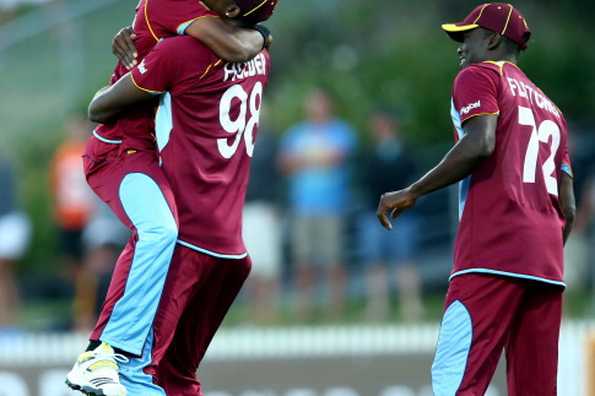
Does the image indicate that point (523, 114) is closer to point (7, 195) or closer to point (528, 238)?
point (528, 238)

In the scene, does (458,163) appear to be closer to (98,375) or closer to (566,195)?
(566,195)

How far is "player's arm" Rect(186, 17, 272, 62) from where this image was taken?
23.0ft

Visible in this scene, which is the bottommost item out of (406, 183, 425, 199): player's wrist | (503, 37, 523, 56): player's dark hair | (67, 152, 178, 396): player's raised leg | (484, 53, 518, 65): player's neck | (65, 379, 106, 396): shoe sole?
(65, 379, 106, 396): shoe sole

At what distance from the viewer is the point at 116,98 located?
23.4 feet

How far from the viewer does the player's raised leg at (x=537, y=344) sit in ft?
23.9

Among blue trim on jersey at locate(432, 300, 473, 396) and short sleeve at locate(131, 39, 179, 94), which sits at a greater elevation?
short sleeve at locate(131, 39, 179, 94)

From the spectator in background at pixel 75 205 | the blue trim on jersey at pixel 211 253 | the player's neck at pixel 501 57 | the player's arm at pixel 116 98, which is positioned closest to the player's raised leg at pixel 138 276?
the blue trim on jersey at pixel 211 253

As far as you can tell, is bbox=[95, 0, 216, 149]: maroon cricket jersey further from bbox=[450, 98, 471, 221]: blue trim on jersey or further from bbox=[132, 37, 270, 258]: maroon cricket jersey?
bbox=[450, 98, 471, 221]: blue trim on jersey

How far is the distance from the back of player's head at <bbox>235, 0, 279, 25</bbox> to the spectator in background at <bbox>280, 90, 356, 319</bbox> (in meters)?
7.60

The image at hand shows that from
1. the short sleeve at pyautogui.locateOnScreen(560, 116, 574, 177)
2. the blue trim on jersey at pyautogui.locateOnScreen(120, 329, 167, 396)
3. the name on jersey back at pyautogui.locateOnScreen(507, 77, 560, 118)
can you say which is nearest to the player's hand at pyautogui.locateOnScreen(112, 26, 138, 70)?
the blue trim on jersey at pyautogui.locateOnScreen(120, 329, 167, 396)

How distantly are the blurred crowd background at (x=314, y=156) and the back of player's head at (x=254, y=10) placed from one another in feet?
20.6

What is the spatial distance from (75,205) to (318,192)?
2735 mm

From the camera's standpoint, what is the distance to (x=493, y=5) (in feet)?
23.9

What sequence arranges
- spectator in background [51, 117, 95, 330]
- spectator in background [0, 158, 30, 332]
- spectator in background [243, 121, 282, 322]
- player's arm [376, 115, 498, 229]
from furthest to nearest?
1. spectator in background [51, 117, 95, 330]
2. spectator in background [243, 121, 282, 322]
3. spectator in background [0, 158, 30, 332]
4. player's arm [376, 115, 498, 229]
